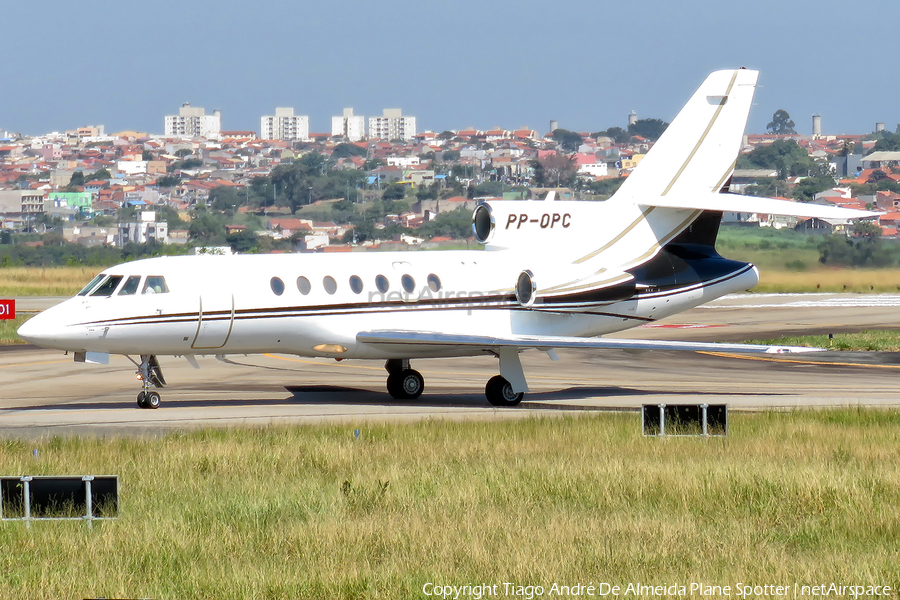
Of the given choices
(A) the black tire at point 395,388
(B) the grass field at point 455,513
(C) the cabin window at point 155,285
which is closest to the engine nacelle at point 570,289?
(A) the black tire at point 395,388

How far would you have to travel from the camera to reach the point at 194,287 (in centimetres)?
2388

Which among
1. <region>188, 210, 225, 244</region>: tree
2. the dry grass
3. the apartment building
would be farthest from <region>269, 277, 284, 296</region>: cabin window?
the apartment building

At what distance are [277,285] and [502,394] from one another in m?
5.19

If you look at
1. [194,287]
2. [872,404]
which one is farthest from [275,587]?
[872,404]

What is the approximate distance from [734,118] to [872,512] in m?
16.2

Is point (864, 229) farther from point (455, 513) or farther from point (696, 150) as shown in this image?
point (455, 513)

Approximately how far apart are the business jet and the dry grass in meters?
51.6

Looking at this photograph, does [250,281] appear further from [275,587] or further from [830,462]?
[275,587]

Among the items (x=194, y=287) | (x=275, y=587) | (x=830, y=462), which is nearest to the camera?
(x=275, y=587)

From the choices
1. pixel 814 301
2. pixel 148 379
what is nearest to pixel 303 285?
pixel 148 379

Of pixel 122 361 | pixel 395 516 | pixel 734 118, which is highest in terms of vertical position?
pixel 734 118

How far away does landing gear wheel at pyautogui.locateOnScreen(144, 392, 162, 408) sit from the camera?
24.6 metres

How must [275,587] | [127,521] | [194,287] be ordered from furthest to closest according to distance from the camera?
[194,287], [127,521], [275,587]

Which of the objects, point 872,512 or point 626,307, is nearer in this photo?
point 872,512
